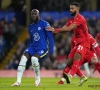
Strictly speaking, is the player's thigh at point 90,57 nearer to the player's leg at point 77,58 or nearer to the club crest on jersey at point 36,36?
the player's leg at point 77,58

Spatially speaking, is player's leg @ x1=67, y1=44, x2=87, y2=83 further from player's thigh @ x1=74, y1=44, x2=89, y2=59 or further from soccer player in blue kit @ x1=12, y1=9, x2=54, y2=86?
soccer player in blue kit @ x1=12, y1=9, x2=54, y2=86

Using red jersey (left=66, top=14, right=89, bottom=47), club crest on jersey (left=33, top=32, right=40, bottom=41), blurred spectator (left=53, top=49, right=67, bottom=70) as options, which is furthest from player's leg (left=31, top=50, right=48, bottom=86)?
blurred spectator (left=53, top=49, right=67, bottom=70)

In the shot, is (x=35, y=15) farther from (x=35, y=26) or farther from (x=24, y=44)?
(x=24, y=44)

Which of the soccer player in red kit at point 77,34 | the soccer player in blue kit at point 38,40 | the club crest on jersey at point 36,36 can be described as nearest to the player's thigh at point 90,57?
the soccer player in red kit at point 77,34

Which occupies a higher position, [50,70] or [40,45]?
[40,45]

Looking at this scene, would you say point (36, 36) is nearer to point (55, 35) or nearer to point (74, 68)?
point (74, 68)

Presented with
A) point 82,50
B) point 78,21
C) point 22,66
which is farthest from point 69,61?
point 22,66

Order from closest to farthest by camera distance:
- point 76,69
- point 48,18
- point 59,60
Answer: point 76,69 < point 59,60 < point 48,18

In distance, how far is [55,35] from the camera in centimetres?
2708

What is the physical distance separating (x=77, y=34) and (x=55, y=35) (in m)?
12.1

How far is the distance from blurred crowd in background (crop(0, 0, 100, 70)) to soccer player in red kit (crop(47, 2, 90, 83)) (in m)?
10.3

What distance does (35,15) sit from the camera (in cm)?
1501

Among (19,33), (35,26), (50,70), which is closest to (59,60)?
(50,70)

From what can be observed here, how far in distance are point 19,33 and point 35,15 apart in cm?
1510
